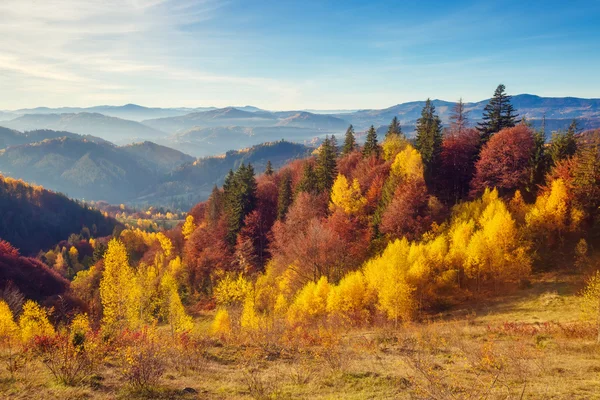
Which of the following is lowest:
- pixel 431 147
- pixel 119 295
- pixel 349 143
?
pixel 119 295

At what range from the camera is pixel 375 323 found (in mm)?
43156

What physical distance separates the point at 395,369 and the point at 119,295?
43.8m

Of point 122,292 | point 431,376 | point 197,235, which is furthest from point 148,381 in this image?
point 197,235

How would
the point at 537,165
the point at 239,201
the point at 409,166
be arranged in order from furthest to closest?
1. the point at 239,201
2. the point at 409,166
3. the point at 537,165

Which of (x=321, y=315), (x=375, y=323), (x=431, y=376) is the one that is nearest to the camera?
(x=431, y=376)

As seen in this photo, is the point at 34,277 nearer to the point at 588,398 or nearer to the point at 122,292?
the point at 122,292

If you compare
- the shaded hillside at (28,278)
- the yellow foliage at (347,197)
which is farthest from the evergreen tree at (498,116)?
the shaded hillside at (28,278)

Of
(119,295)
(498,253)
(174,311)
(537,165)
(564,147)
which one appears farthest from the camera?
(537,165)

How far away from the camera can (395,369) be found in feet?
74.8

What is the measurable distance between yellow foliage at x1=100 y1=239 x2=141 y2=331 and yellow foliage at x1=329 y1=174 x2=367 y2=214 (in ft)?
124

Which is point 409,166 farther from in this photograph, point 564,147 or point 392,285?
point 392,285

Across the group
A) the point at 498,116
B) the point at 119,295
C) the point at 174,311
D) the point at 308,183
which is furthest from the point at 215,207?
the point at 498,116

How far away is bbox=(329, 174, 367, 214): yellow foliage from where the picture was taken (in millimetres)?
66750

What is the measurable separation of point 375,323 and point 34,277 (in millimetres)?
80494
